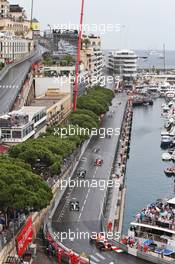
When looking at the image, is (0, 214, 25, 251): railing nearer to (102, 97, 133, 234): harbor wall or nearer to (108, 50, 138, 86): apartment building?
(102, 97, 133, 234): harbor wall

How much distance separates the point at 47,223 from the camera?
108 ft

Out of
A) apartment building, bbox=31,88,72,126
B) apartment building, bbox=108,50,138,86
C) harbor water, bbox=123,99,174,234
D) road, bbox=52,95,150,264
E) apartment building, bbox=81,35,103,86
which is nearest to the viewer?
road, bbox=52,95,150,264

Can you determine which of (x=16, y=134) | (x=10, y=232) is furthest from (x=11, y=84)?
(x=10, y=232)

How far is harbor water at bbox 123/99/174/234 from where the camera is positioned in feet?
149

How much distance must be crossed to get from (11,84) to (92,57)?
4177 centimetres

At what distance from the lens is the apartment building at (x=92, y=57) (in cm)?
10031

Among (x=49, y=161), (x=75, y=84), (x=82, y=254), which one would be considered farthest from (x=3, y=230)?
(x=75, y=84)

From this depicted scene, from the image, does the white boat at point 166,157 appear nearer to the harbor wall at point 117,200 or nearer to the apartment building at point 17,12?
the harbor wall at point 117,200

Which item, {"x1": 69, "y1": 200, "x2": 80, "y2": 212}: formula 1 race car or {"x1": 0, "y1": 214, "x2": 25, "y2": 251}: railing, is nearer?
{"x1": 0, "y1": 214, "x2": 25, "y2": 251}: railing

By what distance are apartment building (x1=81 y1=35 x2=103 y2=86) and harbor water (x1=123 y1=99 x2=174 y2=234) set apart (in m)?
13.6

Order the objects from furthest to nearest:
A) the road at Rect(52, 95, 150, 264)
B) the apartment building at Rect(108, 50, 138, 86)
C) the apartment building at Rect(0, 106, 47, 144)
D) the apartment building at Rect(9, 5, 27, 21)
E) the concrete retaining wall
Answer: the apartment building at Rect(108, 50, 138, 86) < the apartment building at Rect(9, 5, 27, 21) < the apartment building at Rect(0, 106, 47, 144) < the road at Rect(52, 95, 150, 264) < the concrete retaining wall

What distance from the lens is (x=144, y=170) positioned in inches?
2251

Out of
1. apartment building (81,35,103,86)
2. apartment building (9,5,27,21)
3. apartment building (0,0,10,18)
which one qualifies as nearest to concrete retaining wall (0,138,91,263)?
apartment building (81,35,103,86)

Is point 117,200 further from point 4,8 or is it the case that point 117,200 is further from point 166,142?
point 4,8
